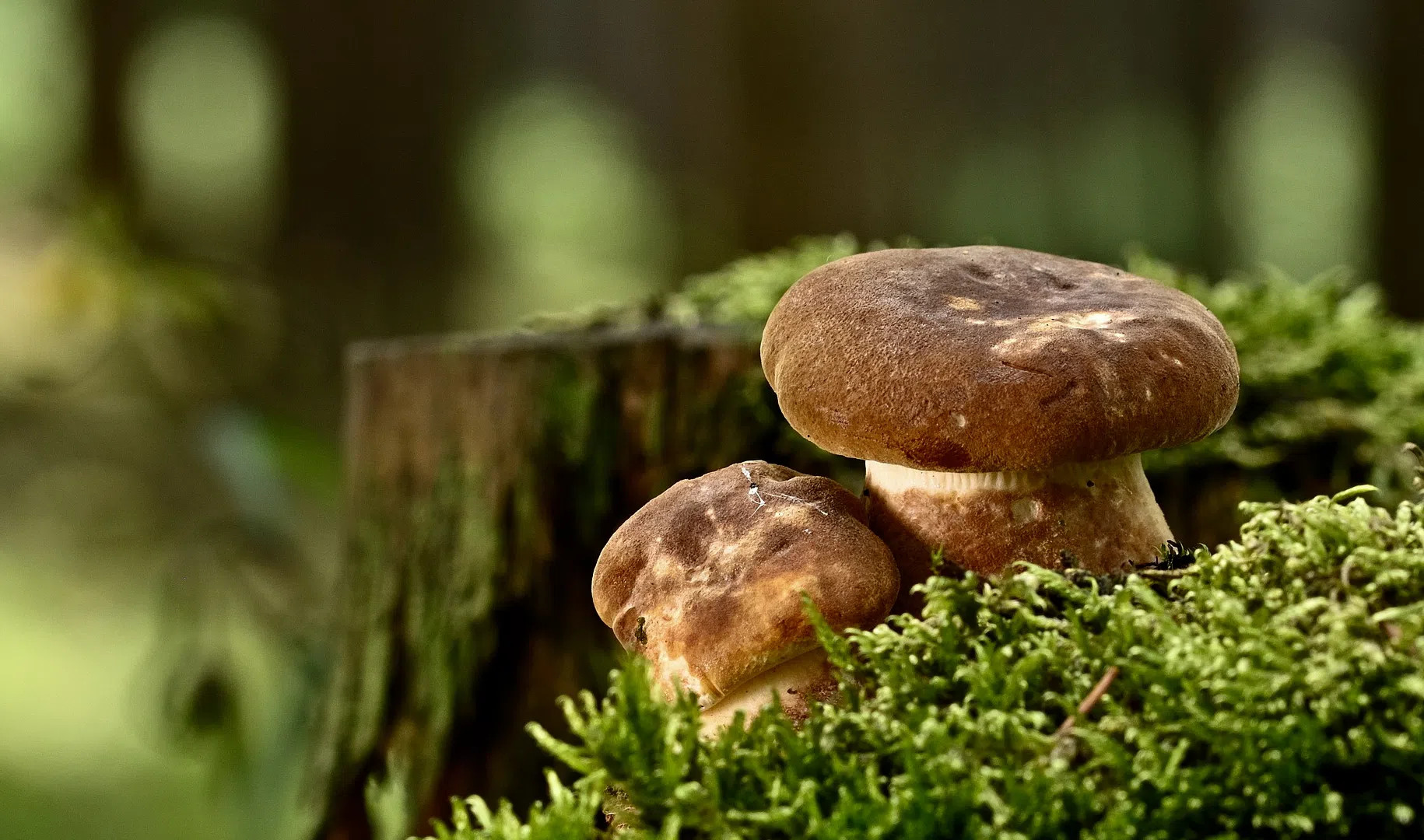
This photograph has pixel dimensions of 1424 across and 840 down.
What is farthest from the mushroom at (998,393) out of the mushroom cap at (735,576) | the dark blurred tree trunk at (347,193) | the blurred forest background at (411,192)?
the dark blurred tree trunk at (347,193)

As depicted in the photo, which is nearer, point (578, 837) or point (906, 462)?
point (578, 837)

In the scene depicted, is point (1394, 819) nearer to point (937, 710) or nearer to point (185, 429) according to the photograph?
point (937, 710)

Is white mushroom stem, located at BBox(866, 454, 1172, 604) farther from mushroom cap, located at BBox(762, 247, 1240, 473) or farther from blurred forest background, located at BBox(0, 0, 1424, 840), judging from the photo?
blurred forest background, located at BBox(0, 0, 1424, 840)

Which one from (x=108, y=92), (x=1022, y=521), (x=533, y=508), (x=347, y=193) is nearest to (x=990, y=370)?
(x=1022, y=521)

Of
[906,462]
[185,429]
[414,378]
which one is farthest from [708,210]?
[906,462]

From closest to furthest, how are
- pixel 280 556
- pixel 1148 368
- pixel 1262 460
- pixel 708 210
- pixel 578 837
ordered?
pixel 578 837 → pixel 1148 368 → pixel 1262 460 → pixel 280 556 → pixel 708 210

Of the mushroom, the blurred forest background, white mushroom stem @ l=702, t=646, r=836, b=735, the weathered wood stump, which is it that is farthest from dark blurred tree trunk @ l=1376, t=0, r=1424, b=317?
white mushroom stem @ l=702, t=646, r=836, b=735
